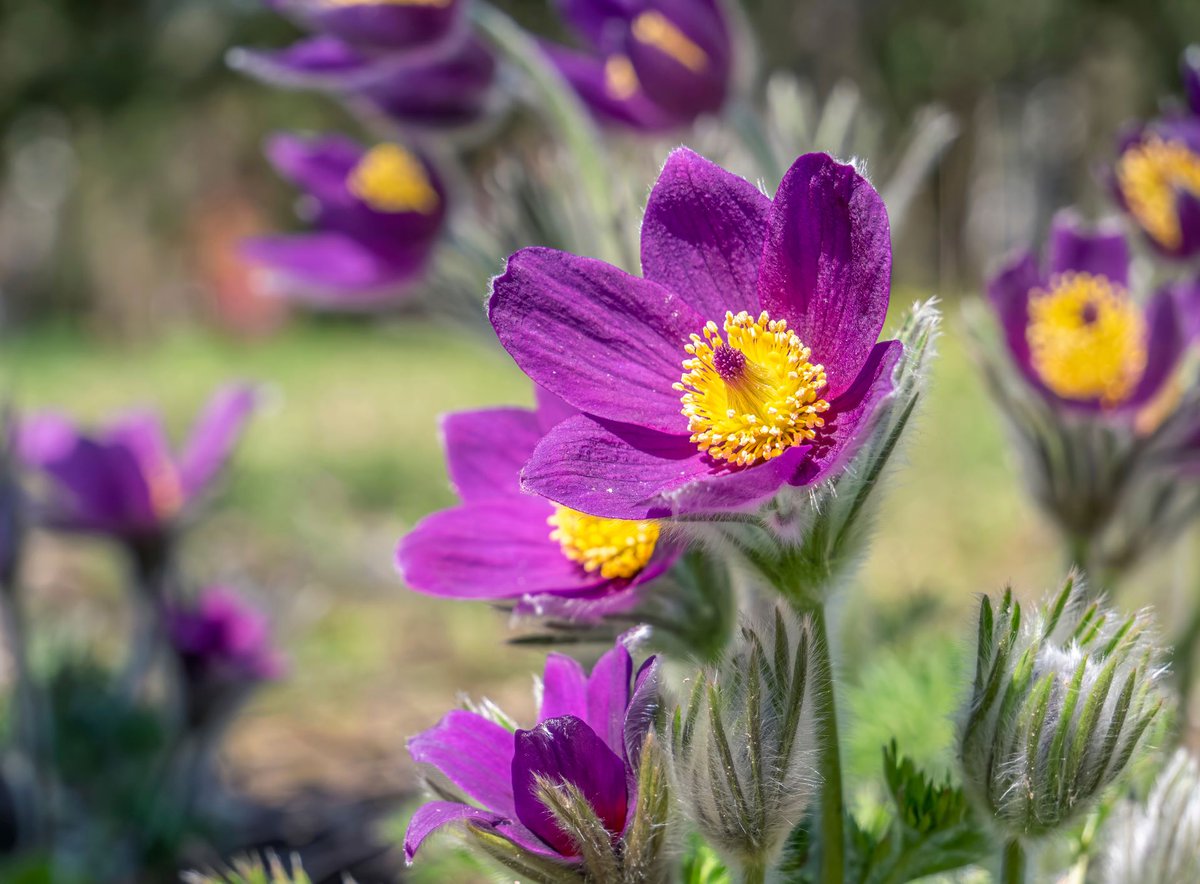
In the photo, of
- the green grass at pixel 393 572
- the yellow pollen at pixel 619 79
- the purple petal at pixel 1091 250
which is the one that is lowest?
the green grass at pixel 393 572

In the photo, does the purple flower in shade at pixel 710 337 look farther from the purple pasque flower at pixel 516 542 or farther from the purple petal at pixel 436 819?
the purple petal at pixel 436 819

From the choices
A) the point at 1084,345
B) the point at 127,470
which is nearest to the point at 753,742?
the point at 1084,345

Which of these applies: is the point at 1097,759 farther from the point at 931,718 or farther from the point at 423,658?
the point at 423,658

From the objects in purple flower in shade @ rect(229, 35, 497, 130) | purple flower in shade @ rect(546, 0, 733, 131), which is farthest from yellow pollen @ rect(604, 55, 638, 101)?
purple flower in shade @ rect(229, 35, 497, 130)

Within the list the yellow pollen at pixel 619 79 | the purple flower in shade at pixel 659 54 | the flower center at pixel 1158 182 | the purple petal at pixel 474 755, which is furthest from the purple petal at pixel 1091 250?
the purple petal at pixel 474 755

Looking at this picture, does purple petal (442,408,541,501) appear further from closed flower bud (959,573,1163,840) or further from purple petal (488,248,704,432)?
closed flower bud (959,573,1163,840)

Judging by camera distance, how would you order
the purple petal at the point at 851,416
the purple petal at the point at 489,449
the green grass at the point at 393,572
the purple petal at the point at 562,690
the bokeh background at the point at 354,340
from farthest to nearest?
1. the bokeh background at the point at 354,340
2. the green grass at the point at 393,572
3. the purple petal at the point at 489,449
4. the purple petal at the point at 562,690
5. the purple petal at the point at 851,416

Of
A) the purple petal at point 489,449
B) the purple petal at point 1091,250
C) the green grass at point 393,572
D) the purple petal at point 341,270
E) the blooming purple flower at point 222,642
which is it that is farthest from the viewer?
the purple petal at point 341,270
